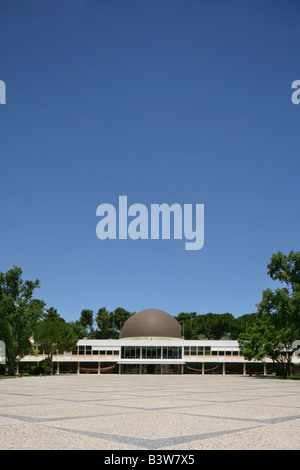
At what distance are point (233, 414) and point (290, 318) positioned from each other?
108ft

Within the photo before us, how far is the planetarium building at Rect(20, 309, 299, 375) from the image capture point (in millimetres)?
78438

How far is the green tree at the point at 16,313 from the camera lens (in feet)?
157

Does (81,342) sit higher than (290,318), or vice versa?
(290,318)

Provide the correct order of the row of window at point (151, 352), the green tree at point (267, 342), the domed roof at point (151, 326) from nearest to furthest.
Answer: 1. the green tree at point (267, 342)
2. the row of window at point (151, 352)
3. the domed roof at point (151, 326)

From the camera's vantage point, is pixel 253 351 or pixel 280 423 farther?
pixel 253 351

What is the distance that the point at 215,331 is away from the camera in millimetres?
104000

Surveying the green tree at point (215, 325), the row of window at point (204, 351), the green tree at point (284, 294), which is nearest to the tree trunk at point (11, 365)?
the green tree at point (284, 294)

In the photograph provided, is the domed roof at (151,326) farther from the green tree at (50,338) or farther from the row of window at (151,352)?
the green tree at (50,338)

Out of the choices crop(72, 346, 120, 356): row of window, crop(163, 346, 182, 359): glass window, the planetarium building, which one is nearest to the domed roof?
the planetarium building

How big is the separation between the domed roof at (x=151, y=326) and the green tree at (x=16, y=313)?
3532cm

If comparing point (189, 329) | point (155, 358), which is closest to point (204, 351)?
point (155, 358)

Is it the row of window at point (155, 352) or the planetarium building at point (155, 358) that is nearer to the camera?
the planetarium building at point (155, 358)
